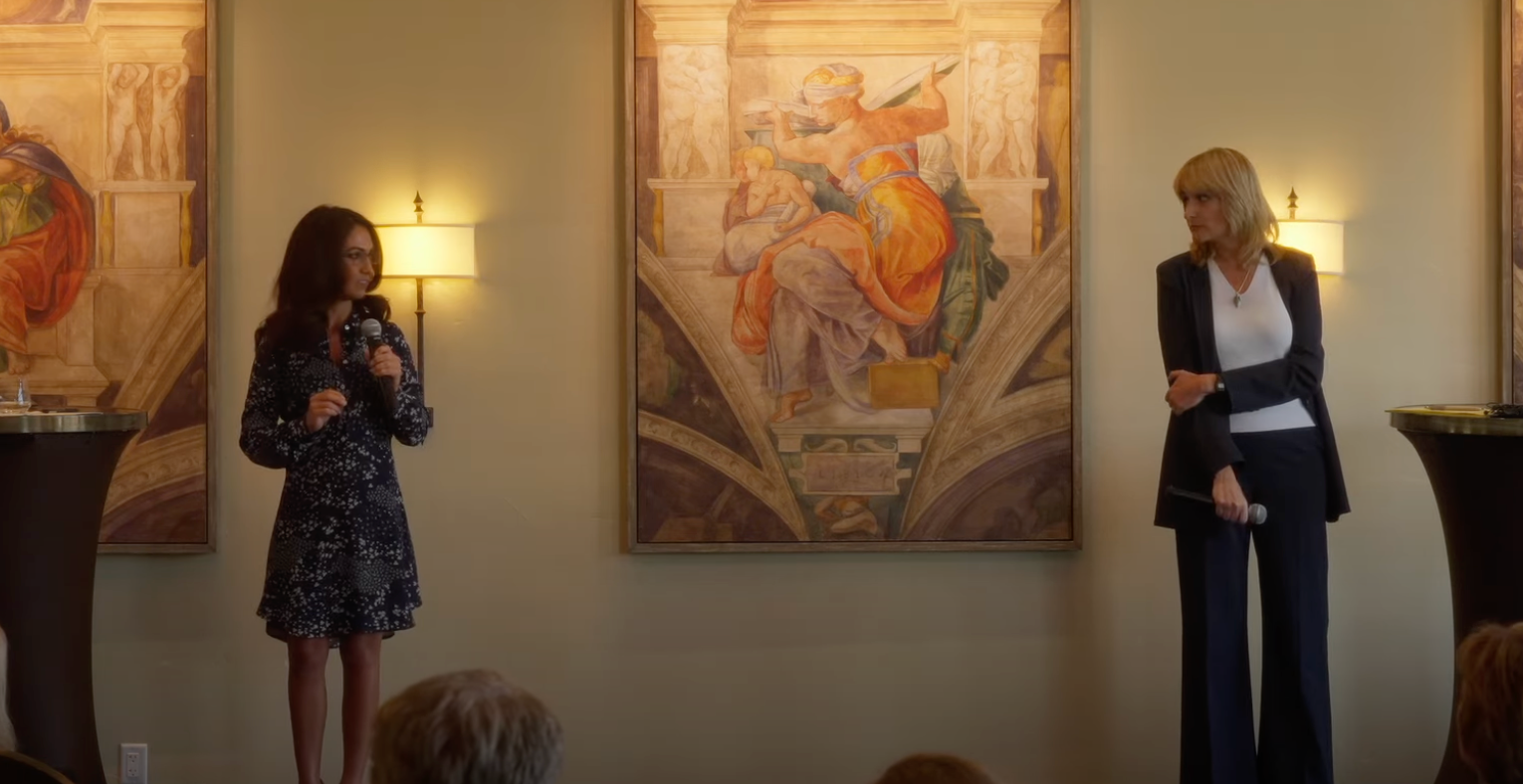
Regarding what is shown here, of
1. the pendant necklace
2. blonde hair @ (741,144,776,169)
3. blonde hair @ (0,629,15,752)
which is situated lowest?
blonde hair @ (0,629,15,752)

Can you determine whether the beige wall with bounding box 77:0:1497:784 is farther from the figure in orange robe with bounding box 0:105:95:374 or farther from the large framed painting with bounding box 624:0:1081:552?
the figure in orange robe with bounding box 0:105:95:374

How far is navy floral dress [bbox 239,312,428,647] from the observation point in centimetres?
370

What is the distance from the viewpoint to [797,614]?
469cm

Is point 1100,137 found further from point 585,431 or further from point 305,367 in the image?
point 305,367

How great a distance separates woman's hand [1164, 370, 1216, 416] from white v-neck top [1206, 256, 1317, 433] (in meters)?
0.12

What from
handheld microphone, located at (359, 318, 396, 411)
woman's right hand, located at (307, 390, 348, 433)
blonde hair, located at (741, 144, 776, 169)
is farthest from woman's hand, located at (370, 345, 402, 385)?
blonde hair, located at (741, 144, 776, 169)

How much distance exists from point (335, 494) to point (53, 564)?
0.75 m

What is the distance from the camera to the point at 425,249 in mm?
4527

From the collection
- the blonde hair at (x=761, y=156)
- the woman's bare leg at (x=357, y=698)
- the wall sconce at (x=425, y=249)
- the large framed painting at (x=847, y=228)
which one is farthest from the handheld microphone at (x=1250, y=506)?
the wall sconce at (x=425, y=249)

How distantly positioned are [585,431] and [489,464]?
0.35m

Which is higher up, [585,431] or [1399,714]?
[585,431]

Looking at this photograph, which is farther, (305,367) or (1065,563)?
(1065,563)

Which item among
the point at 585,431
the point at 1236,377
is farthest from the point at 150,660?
the point at 1236,377

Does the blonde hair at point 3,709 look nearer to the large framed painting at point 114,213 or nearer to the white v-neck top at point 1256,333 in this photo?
the large framed painting at point 114,213
